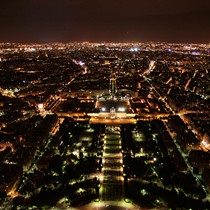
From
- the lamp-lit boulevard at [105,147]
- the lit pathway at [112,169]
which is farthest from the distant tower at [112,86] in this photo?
the lit pathway at [112,169]

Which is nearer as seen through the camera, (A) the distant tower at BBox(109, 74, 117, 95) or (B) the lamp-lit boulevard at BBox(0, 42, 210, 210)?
(B) the lamp-lit boulevard at BBox(0, 42, 210, 210)

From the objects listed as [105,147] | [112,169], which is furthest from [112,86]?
[112,169]

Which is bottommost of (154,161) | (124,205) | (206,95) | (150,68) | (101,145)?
(124,205)

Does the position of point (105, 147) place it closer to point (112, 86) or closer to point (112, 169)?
point (112, 169)

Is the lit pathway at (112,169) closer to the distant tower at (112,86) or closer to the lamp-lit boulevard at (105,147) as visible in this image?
the lamp-lit boulevard at (105,147)

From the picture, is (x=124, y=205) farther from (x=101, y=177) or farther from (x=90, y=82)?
(x=90, y=82)

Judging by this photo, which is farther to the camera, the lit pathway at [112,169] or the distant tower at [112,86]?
the distant tower at [112,86]

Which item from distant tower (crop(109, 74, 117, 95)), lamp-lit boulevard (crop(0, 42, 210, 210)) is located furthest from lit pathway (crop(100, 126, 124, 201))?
distant tower (crop(109, 74, 117, 95))

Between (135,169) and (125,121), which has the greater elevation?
(125,121)

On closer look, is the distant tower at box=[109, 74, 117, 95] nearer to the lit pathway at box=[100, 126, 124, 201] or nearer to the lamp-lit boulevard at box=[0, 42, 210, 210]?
the lamp-lit boulevard at box=[0, 42, 210, 210]

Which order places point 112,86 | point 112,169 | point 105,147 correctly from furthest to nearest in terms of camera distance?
point 112,86 → point 105,147 → point 112,169

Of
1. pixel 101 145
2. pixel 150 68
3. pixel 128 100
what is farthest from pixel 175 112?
pixel 150 68
